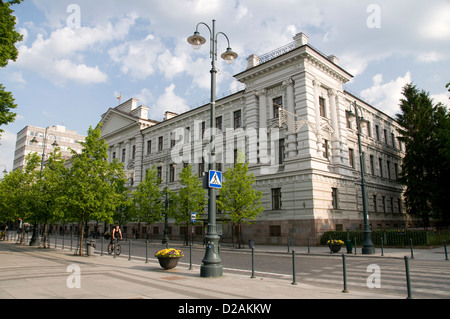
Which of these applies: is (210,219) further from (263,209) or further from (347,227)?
(347,227)

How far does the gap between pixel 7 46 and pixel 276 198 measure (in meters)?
22.4

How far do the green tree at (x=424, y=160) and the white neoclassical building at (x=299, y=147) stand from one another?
117 inches

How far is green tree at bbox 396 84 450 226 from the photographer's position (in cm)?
3478


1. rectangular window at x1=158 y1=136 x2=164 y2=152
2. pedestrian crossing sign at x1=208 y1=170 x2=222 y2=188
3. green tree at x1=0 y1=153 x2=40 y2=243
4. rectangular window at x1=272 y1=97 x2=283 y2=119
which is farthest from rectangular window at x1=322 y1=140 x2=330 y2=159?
green tree at x1=0 y1=153 x2=40 y2=243

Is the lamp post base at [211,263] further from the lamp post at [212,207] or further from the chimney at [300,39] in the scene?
the chimney at [300,39]

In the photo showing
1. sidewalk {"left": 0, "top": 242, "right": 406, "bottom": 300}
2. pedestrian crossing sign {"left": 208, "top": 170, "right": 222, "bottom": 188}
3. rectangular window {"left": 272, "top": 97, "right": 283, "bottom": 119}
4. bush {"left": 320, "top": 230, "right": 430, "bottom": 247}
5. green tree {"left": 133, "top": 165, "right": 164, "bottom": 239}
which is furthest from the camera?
green tree {"left": 133, "top": 165, "right": 164, "bottom": 239}

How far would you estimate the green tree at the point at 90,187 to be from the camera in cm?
2045

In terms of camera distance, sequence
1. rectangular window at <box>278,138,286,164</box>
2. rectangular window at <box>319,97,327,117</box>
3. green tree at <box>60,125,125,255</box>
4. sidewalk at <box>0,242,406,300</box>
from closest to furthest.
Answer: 1. sidewalk at <box>0,242,406,300</box>
2. green tree at <box>60,125,125,255</box>
3. rectangular window at <box>278,138,286,164</box>
4. rectangular window at <box>319,97,327,117</box>

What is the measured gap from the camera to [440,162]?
35.2m

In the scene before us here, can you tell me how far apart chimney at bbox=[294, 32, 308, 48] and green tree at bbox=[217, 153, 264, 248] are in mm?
12203

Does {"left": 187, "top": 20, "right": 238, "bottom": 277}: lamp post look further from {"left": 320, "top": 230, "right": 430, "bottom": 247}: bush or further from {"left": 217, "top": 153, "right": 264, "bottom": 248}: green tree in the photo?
{"left": 320, "top": 230, "right": 430, "bottom": 247}: bush

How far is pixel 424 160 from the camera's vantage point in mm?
35594
